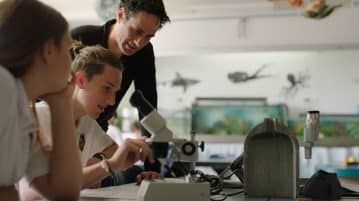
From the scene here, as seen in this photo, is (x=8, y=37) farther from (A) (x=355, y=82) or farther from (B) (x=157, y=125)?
(A) (x=355, y=82)

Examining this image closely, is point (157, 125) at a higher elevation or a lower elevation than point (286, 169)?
higher

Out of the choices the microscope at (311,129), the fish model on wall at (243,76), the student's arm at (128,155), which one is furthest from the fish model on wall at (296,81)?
the student's arm at (128,155)

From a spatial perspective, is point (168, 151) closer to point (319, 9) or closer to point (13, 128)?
point (13, 128)

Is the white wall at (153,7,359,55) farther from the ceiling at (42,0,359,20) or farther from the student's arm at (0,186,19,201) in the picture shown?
the student's arm at (0,186,19,201)

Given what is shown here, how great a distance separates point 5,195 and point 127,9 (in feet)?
3.31

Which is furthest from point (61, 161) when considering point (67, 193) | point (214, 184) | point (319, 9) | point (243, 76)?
point (243, 76)

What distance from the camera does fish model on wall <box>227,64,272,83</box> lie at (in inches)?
169

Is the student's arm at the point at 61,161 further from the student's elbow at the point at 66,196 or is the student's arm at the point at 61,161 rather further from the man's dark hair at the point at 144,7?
the man's dark hair at the point at 144,7

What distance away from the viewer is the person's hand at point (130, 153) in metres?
1.09

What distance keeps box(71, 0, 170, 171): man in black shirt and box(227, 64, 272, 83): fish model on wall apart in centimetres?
243

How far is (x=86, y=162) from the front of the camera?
1488 mm

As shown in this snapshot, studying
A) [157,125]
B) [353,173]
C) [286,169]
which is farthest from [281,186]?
[353,173]

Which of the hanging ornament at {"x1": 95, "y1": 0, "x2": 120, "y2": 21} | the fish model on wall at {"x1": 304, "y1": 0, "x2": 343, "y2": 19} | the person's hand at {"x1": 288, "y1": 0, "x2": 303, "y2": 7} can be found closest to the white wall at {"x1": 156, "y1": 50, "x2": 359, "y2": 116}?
the person's hand at {"x1": 288, "y1": 0, "x2": 303, "y2": 7}

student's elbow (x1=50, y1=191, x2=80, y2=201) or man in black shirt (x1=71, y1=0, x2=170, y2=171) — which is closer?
student's elbow (x1=50, y1=191, x2=80, y2=201)
